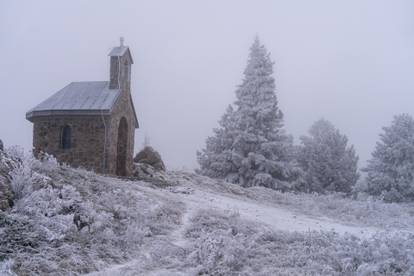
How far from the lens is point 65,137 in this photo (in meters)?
21.2

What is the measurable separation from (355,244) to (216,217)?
13.5 feet

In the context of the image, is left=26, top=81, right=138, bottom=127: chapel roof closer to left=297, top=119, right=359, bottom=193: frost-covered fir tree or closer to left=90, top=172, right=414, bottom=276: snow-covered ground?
left=90, top=172, right=414, bottom=276: snow-covered ground

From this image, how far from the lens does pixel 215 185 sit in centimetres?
2177

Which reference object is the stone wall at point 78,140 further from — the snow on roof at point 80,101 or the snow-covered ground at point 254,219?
the snow-covered ground at point 254,219

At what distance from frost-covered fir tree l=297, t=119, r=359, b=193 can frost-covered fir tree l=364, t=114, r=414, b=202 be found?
12.4 feet

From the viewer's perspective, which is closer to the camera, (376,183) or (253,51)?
(376,183)

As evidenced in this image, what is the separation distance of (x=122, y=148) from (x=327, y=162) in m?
16.9

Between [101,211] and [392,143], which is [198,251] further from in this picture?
[392,143]

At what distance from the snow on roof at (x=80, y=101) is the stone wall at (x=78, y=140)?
1.13 ft

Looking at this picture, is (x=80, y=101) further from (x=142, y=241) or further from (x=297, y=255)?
(x=297, y=255)

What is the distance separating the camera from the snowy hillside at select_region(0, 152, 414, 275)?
6918 millimetres

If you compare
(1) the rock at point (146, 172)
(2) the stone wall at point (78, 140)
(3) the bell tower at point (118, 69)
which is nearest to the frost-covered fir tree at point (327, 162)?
(1) the rock at point (146, 172)

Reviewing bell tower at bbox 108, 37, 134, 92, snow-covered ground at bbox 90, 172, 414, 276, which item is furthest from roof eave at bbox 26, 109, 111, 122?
snow-covered ground at bbox 90, 172, 414, 276

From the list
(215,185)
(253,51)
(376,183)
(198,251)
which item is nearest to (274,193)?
(215,185)
